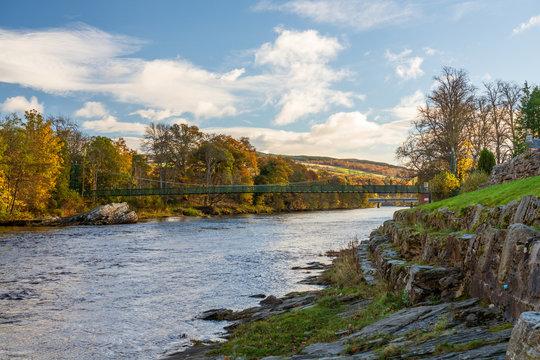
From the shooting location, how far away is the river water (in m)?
8.84

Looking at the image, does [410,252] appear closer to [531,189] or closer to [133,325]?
[531,189]

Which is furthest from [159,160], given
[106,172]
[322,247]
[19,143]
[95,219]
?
[322,247]

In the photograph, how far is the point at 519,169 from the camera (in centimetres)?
1600

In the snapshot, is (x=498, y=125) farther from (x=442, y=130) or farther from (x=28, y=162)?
(x=28, y=162)

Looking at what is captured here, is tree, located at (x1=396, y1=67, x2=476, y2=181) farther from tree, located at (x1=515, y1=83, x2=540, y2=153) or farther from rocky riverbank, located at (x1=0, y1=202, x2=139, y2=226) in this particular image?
rocky riverbank, located at (x1=0, y1=202, x2=139, y2=226)

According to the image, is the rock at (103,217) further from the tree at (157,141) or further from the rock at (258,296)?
the rock at (258,296)

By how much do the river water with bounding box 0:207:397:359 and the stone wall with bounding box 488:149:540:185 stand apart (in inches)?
330

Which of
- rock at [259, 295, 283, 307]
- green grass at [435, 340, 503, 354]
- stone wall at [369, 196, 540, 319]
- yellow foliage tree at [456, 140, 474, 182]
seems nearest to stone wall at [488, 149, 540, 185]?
stone wall at [369, 196, 540, 319]

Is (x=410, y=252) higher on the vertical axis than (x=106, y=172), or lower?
lower

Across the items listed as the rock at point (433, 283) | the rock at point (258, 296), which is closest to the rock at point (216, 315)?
the rock at point (258, 296)

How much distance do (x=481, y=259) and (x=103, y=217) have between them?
4548cm

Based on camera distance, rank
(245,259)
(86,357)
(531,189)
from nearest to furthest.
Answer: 1. (86,357)
2. (531,189)
3. (245,259)

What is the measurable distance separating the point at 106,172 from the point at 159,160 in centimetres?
786

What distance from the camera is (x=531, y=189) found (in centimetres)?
855
